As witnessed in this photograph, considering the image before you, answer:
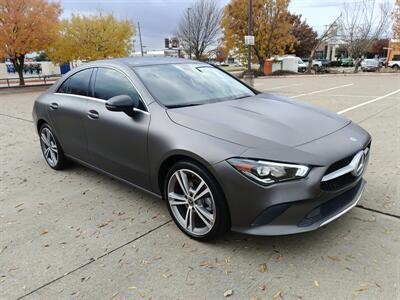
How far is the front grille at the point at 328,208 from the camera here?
8.32 ft

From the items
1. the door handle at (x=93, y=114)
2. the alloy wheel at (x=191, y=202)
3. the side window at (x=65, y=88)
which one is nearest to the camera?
the alloy wheel at (x=191, y=202)

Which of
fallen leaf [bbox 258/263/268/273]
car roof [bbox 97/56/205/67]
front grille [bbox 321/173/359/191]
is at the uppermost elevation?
car roof [bbox 97/56/205/67]

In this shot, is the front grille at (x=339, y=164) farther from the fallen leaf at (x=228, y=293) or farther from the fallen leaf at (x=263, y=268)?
the fallen leaf at (x=228, y=293)

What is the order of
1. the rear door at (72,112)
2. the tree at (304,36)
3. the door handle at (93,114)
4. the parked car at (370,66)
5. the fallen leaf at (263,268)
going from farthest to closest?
the tree at (304,36) < the parked car at (370,66) < the rear door at (72,112) < the door handle at (93,114) < the fallen leaf at (263,268)

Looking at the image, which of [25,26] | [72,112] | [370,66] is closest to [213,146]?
[72,112]

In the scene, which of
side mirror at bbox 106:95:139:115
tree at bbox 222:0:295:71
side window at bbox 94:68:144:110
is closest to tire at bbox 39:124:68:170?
side window at bbox 94:68:144:110

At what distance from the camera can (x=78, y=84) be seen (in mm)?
4340

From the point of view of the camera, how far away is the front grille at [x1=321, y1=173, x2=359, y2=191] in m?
2.55

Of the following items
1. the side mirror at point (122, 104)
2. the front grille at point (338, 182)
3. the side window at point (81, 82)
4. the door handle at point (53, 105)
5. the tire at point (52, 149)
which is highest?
the side window at point (81, 82)

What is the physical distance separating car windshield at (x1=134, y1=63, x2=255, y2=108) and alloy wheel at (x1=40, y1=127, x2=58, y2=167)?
208 centimetres

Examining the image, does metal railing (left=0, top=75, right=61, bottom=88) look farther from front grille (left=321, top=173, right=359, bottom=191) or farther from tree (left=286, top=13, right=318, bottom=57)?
tree (left=286, top=13, right=318, bottom=57)

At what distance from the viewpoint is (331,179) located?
2.57 meters

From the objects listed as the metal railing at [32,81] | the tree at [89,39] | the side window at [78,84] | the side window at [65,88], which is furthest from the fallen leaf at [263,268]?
the metal railing at [32,81]

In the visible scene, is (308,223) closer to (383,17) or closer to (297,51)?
Answer: (383,17)
